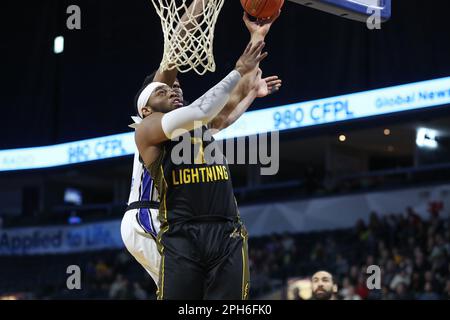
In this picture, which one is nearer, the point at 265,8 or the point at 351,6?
the point at 265,8

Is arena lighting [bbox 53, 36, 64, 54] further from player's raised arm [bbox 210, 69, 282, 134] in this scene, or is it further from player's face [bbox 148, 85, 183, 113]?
player's face [bbox 148, 85, 183, 113]

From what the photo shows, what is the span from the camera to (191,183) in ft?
14.9

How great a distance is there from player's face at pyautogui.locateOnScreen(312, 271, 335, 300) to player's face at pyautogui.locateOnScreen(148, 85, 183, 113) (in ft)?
7.64

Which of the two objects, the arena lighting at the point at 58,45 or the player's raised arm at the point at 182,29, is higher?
the arena lighting at the point at 58,45

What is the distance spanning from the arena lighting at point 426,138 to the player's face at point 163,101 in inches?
537

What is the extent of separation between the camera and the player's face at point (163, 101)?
15.5ft

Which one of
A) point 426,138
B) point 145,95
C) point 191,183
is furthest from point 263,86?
point 426,138

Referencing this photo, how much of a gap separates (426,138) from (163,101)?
13.8 m

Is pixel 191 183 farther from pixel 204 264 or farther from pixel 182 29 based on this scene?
pixel 182 29

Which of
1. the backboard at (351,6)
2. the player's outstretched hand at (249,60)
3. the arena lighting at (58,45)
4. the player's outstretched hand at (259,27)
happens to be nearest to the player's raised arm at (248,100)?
the player's outstretched hand at (259,27)

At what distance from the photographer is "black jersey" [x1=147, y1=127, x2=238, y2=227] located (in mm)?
4520

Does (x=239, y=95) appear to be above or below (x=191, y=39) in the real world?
below

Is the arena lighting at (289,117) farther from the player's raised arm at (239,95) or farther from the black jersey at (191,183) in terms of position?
the black jersey at (191,183)
